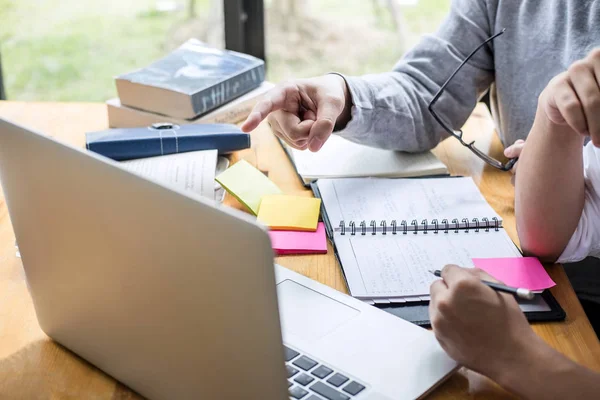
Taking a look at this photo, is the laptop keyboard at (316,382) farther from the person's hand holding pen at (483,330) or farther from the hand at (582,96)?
the hand at (582,96)

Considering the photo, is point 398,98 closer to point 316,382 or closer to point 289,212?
point 289,212

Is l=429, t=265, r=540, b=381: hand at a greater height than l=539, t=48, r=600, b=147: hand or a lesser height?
lesser

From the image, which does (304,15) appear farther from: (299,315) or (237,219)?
(237,219)

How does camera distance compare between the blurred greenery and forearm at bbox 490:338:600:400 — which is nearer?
forearm at bbox 490:338:600:400

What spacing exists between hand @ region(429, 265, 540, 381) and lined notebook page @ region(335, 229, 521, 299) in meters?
0.13

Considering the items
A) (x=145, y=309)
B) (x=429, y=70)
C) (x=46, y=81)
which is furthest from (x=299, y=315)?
(x=46, y=81)

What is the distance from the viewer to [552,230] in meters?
0.89

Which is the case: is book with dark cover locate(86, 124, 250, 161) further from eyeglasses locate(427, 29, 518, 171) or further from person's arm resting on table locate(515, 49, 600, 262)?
person's arm resting on table locate(515, 49, 600, 262)

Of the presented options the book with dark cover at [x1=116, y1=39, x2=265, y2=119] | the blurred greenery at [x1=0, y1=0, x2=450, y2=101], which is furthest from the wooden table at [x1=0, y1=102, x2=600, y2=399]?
the blurred greenery at [x1=0, y1=0, x2=450, y2=101]

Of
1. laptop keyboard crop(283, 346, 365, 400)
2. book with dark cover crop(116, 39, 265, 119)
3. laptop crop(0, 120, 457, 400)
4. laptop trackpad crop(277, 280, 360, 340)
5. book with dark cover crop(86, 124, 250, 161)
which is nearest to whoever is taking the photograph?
laptop crop(0, 120, 457, 400)

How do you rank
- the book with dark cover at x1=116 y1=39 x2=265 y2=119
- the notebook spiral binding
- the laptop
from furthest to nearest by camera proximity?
the book with dark cover at x1=116 y1=39 x2=265 y2=119 < the notebook spiral binding < the laptop

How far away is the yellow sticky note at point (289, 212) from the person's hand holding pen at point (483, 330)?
0.30 meters

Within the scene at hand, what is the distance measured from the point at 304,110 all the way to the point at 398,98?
0.19m

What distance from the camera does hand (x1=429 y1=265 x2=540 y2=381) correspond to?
664 millimetres
